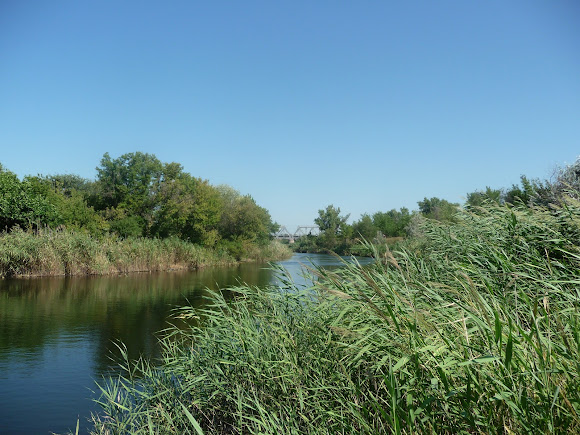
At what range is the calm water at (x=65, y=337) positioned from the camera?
21.8 ft

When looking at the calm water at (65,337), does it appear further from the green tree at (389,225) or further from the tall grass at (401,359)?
the green tree at (389,225)

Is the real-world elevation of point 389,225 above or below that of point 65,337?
above

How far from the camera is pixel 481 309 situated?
290cm

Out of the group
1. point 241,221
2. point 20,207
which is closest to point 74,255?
point 20,207

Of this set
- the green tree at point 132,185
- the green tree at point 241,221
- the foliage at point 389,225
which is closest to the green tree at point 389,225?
the foliage at point 389,225

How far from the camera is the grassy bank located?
20.3 m

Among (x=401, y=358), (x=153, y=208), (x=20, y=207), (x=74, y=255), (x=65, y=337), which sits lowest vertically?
(x=65, y=337)

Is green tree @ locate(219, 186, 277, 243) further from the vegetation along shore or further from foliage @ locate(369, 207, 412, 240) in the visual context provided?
the vegetation along shore

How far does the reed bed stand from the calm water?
1170mm

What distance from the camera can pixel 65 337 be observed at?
35.6ft

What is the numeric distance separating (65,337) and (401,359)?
10554mm

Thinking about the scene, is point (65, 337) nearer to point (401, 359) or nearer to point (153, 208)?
point (401, 359)

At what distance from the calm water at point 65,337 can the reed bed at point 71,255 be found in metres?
1.17

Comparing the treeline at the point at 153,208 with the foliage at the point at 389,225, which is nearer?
the treeline at the point at 153,208
